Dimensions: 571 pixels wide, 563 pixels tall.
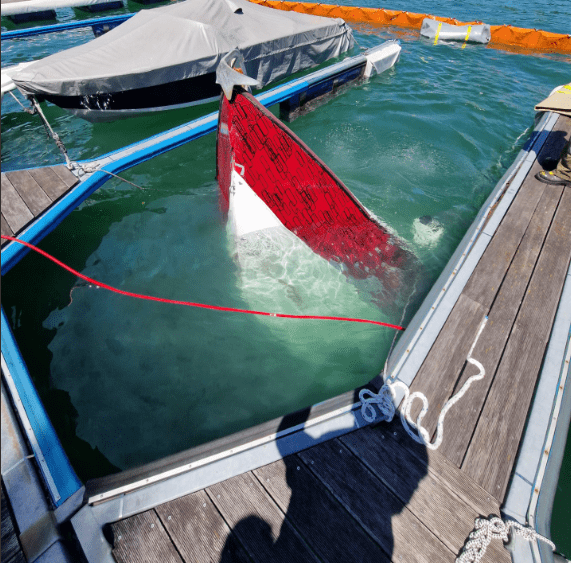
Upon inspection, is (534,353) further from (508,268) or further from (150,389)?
(150,389)

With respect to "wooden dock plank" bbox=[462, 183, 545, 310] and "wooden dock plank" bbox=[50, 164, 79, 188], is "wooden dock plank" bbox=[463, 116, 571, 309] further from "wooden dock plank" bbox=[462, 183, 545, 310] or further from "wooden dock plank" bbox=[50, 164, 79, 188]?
"wooden dock plank" bbox=[50, 164, 79, 188]

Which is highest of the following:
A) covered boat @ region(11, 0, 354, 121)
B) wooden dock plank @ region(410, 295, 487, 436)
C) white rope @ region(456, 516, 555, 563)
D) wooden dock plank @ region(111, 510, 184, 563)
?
covered boat @ region(11, 0, 354, 121)

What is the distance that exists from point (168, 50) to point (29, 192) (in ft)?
14.5

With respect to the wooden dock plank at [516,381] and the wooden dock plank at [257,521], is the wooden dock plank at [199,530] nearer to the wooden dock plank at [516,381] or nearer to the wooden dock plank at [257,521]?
the wooden dock plank at [257,521]

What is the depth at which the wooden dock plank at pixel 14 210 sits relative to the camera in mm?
4359

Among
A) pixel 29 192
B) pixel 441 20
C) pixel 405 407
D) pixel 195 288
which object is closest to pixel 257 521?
pixel 405 407

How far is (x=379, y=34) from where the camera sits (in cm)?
1477

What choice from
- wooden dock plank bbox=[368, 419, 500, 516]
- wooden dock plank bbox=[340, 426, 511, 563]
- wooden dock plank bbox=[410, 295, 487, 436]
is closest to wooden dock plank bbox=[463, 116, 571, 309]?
wooden dock plank bbox=[410, 295, 487, 436]

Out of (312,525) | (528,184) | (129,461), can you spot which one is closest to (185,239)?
(129,461)

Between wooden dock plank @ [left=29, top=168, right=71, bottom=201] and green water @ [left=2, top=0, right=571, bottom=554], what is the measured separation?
0.72m

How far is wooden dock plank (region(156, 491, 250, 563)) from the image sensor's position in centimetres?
218

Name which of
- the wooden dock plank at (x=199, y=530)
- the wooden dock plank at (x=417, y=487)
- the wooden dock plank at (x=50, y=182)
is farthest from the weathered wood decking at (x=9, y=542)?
the wooden dock plank at (x=50, y=182)

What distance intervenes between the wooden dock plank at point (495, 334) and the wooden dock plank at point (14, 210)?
5.45 meters

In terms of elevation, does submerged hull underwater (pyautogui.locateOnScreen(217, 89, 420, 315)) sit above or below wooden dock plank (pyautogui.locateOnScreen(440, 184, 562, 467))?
above
